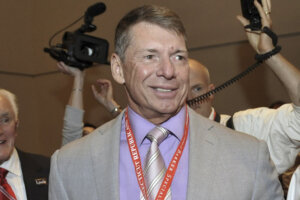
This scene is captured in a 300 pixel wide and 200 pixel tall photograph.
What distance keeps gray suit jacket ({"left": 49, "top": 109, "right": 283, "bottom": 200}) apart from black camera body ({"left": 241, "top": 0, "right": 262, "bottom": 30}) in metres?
0.66

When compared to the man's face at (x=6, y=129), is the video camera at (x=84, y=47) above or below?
above

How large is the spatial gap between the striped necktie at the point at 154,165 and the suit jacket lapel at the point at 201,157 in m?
0.09

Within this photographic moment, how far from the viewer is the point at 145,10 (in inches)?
61.0

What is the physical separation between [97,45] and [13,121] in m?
0.86

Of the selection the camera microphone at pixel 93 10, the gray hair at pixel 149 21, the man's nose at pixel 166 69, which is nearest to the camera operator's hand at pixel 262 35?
the gray hair at pixel 149 21

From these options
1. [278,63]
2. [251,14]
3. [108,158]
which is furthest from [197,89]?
[108,158]

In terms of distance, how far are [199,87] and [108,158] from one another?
3.88 feet

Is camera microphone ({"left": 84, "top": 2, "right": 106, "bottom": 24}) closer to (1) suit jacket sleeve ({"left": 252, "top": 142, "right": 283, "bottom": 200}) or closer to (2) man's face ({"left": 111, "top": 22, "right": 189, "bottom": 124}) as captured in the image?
(2) man's face ({"left": 111, "top": 22, "right": 189, "bottom": 124})

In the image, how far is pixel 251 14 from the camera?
201 centimetres

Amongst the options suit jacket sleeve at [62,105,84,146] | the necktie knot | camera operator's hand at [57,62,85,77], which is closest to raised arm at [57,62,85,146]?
suit jacket sleeve at [62,105,84,146]

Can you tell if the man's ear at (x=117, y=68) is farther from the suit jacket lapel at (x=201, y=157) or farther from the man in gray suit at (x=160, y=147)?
the suit jacket lapel at (x=201, y=157)

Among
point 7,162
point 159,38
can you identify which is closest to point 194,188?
point 159,38

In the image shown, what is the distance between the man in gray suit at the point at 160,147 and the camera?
4.44ft

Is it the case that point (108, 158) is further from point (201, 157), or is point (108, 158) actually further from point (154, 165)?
point (201, 157)
